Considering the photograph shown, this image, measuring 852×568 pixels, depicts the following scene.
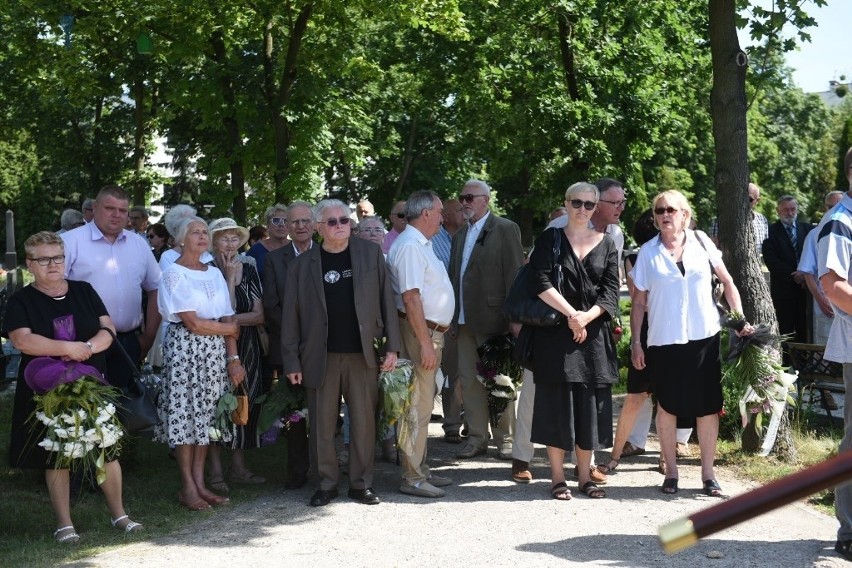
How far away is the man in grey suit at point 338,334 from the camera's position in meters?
7.20

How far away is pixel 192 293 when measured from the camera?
280 inches

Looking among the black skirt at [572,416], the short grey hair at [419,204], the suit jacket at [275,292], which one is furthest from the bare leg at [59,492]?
the black skirt at [572,416]

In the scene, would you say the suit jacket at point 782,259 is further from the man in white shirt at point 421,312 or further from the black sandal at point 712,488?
the man in white shirt at point 421,312

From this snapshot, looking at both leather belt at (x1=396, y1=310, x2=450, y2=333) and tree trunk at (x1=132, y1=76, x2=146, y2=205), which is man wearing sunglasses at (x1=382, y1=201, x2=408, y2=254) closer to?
leather belt at (x1=396, y1=310, x2=450, y2=333)

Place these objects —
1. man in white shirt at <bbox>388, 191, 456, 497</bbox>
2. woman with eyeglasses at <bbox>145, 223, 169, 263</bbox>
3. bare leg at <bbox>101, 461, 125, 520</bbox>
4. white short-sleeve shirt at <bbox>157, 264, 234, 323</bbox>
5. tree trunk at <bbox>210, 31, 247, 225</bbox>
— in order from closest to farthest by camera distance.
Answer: bare leg at <bbox>101, 461, 125, 520</bbox>
white short-sleeve shirt at <bbox>157, 264, 234, 323</bbox>
man in white shirt at <bbox>388, 191, 456, 497</bbox>
woman with eyeglasses at <bbox>145, 223, 169, 263</bbox>
tree trunk at <bbox>210, 31, 247, 225</bbox>

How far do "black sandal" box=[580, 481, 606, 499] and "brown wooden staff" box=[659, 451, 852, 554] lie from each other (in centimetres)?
566

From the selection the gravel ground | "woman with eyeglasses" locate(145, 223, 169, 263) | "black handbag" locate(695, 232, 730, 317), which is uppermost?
"woman with eyeglasses" locate(145, 223, 169, 263)

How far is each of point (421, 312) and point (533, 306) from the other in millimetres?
822

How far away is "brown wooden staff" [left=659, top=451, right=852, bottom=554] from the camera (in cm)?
165

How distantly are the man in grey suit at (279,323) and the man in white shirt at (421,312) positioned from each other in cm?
76

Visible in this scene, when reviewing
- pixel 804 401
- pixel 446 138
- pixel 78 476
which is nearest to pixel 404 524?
pixel 78 476

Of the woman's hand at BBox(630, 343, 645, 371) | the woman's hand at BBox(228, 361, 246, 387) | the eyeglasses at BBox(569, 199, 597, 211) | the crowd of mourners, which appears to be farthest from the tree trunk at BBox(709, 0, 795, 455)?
the woman's hand at BBox(228, 361, 246, 387)

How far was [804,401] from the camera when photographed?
10.0 m

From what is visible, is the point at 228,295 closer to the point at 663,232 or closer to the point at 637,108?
the point at 663,232
